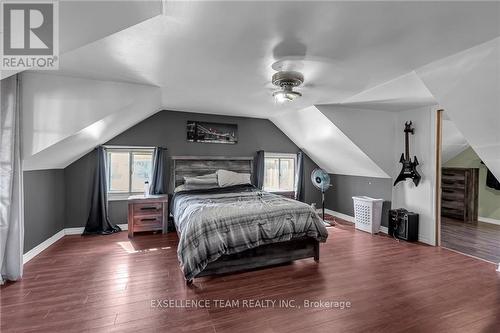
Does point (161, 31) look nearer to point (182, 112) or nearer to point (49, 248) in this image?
point (182, 112)

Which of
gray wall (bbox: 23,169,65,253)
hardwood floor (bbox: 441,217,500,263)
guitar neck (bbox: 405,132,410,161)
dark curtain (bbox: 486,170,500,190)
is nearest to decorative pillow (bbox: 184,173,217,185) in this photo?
gray wall (bbox: 23,169,65,253)

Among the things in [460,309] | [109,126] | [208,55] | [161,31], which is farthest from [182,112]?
[460,309]

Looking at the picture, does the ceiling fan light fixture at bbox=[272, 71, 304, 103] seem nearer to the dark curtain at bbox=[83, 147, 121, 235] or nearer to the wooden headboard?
the wooden headboard

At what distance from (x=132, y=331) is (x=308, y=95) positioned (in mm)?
3417

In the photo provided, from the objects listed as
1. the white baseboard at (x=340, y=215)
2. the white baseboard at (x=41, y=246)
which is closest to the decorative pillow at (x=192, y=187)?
the white baseboard at (x=41, y=246)

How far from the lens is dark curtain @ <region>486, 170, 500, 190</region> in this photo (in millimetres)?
5141

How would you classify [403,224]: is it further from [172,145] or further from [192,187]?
[172,145]

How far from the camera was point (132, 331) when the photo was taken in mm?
1902

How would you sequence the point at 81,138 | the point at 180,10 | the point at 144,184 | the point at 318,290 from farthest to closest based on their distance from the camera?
the point at 144,184, the point at 81,138, the point at 318,290, the point at 180,10

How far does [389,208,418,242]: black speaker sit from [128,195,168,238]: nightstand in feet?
13.6

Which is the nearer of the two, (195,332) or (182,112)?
(195,332)

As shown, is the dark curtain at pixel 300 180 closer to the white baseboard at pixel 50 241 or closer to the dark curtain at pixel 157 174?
the dark curtain at pixel 157 174

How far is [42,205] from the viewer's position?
3.57m

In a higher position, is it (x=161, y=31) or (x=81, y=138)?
(x=161, y=31)
